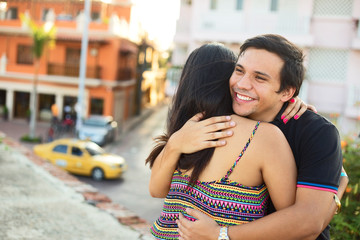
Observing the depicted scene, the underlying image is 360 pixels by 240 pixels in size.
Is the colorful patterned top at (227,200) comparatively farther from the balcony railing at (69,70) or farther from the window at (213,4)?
the balcony railing at (69,70)

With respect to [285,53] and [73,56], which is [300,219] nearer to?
[285,53]

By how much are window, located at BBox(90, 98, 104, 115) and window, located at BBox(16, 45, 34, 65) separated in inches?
186

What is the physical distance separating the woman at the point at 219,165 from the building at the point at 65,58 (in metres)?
22.7

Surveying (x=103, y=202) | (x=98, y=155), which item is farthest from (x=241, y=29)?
(x=103, y=202)

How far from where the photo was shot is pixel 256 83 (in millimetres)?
1862

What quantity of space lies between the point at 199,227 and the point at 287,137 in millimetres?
561

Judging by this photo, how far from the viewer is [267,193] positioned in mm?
1840

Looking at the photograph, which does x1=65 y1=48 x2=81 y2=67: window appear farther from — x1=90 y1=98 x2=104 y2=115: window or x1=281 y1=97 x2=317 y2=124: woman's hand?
x1=281 y1=97 x2=317 y2=124: woman's hand

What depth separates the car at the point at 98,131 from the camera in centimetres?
1978

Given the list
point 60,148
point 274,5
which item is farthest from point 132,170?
point 274,5

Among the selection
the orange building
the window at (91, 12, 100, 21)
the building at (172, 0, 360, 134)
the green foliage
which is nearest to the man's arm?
the green foliage

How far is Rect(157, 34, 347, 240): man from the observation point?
1.65 metres

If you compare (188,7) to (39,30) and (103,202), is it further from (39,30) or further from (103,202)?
(103,202)

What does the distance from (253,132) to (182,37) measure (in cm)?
1602
